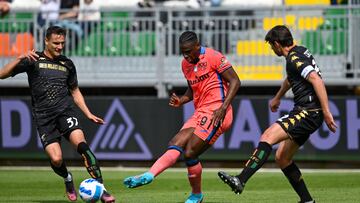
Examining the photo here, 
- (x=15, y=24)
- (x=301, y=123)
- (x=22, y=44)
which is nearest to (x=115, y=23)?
(x=22, y=44)

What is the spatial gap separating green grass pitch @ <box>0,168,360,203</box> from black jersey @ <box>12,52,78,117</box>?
1372mm

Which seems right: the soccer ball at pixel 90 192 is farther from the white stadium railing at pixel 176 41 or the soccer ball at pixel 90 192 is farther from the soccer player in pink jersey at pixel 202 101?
the white stadium railing at pixel 176 41

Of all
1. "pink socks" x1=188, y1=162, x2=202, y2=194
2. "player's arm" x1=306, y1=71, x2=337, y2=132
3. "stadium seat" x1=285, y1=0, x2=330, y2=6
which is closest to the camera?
"player's arm" x1=306, y1=71, x2=337, y2=132

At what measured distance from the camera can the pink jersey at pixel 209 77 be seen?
12.6 metres

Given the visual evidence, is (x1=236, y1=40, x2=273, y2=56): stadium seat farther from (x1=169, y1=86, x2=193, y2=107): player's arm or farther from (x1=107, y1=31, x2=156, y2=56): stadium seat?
(x1=169, y1=86, x2=193, y2=107): player's arm

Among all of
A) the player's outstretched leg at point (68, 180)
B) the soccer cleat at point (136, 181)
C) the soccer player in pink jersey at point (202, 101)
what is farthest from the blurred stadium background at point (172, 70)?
the soccer cleat at point (136, 181)

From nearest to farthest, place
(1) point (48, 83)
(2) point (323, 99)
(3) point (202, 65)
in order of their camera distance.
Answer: (2) point (323, 99) → (3) point (202, 65) → (1) point (48, 83)

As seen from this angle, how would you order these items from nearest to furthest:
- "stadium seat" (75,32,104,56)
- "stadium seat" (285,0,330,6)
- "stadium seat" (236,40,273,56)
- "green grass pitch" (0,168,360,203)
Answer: "green grass pitch" (0,168,360,203) < "stadium seat" (236,40,273,56) < "stadium seat" (75,32,104,56) < "stadium seat" (285,0,330,6)

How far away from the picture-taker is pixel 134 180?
11.0 m

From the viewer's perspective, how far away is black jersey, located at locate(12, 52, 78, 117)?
13.3m

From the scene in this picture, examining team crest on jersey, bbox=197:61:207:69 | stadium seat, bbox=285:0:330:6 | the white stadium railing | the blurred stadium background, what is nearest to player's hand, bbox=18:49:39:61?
team crest on jersey, bbox=197:61:207:69

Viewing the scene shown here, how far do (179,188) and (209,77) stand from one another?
3.67m

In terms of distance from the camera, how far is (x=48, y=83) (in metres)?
13.3

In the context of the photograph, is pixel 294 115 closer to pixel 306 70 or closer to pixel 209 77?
pixel 306 70
